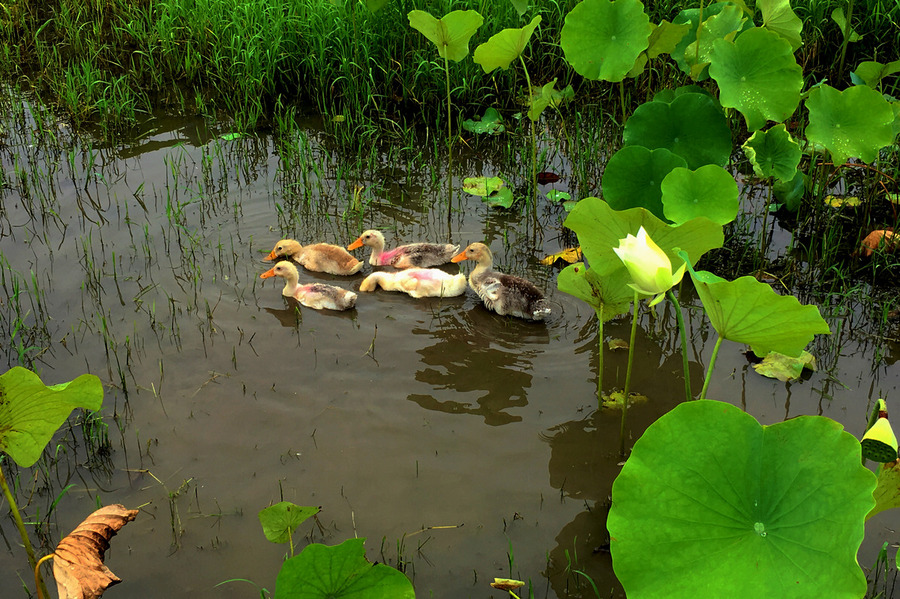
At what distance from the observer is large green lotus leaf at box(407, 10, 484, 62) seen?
465 cm

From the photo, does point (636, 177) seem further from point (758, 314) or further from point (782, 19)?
point (782, 19)

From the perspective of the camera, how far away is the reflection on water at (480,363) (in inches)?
143

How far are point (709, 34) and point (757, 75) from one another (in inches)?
27.5

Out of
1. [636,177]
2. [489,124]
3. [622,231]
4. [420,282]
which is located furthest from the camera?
[489,124]

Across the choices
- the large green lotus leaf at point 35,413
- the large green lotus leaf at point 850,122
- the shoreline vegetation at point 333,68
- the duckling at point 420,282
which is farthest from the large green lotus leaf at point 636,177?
the shoreline vegetation at point 333,68

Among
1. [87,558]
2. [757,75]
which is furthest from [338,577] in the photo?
[757,75]

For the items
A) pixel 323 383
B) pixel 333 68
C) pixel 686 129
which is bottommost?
pixel 323 383

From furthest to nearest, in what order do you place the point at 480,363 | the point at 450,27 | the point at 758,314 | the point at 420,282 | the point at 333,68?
1. the point at 333,68
2. the point at 450,27
3. the point at 420,282
4. the point at 480,363
5. the point at 758,314

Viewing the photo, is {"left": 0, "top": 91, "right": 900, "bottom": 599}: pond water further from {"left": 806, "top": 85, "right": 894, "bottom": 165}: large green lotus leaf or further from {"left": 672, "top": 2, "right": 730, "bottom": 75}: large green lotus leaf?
{"left": 672, "top": 2, "right": 730, "bottom": 75}: large green lotus leaf

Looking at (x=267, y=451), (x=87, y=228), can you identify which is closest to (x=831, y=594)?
(x=267, y=451)

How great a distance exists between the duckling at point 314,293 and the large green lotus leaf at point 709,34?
236 centimetres

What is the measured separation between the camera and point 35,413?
7.02 feet

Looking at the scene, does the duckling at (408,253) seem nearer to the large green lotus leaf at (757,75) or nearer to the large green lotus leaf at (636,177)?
the large green lotus leaf at (636,177)

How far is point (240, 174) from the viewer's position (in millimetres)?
5836
